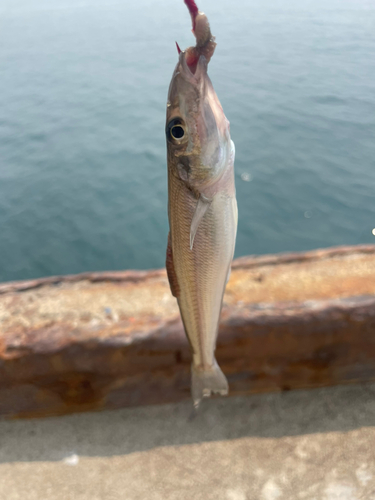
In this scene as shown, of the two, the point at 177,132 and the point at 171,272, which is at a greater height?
the point at 177,132

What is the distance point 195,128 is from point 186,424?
2185 millimetres

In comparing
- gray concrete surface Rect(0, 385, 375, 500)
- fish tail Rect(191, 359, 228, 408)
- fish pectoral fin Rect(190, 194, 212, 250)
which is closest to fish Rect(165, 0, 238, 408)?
fish pectoral fin Rect(190, 194, 212, 250)

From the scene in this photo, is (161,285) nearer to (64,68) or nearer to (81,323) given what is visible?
(81,323)

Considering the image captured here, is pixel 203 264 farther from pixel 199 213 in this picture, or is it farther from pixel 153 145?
pixel 153 145

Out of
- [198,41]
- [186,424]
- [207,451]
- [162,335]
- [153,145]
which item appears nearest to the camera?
[198,41]

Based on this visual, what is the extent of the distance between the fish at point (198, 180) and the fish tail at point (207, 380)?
439 mm

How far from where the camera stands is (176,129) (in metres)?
1.63

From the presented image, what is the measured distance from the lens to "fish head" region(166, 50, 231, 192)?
1.59 m

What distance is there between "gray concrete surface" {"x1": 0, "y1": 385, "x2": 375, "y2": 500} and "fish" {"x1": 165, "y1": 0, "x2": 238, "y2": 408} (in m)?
1.40

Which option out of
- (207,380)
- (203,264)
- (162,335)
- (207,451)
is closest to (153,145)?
(162,335)

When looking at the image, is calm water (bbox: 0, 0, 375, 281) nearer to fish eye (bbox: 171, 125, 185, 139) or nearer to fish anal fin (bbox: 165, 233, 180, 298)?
fish anal fin (bbox: 165, 233, 180, 298)

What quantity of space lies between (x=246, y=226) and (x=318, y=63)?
13.6 meters

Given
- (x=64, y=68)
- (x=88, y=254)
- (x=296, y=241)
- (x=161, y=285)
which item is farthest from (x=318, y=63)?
(x=161, y=285)

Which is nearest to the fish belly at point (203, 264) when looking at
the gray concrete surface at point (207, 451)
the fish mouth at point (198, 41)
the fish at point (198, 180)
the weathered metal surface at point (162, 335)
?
the fish at point (198, 180)
